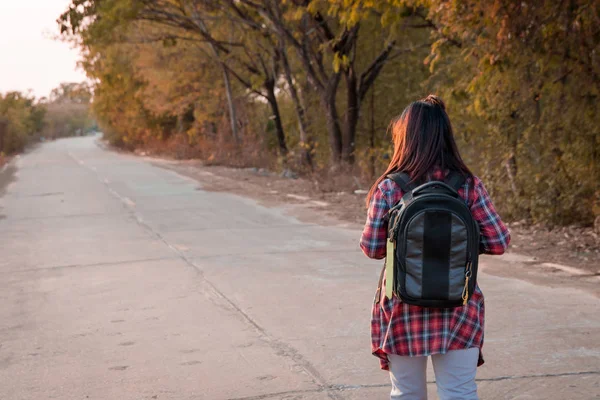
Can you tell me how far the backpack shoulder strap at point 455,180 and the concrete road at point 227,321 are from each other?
201cm

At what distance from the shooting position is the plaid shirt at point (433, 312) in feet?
11.1

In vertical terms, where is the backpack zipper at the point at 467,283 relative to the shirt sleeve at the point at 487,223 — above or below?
below

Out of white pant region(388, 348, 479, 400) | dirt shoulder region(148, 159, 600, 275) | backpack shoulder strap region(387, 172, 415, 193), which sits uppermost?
backpack shoulder strap region(387, 172, 415, 193)

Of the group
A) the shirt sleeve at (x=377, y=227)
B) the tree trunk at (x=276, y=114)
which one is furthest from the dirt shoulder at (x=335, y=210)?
the shirt sleeve at (x=377, y=227)

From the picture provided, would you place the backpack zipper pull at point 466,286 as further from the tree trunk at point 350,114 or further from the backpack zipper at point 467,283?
the tree trunk at point 350,114

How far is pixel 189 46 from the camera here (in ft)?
111

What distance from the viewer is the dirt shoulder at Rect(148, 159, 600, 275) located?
984cm

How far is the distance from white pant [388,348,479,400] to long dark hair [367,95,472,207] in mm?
698

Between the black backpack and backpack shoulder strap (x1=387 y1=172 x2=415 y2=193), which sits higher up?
backpack shoulder strap (x1=387 y1=172 x2=415 y2=193)

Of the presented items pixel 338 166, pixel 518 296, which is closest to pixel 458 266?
pixel 518 296

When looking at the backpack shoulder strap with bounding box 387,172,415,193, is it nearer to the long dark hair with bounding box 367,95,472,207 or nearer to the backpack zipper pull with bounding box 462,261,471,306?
the long dark hair with bounding box 367,95,472,207

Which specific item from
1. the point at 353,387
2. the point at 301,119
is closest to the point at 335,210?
the point at 353,387

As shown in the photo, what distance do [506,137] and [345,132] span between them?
415 inches

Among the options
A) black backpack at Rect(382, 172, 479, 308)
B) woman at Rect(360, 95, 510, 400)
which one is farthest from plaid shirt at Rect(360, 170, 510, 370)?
black backpack at Rect(382, 172, 479, 308)
